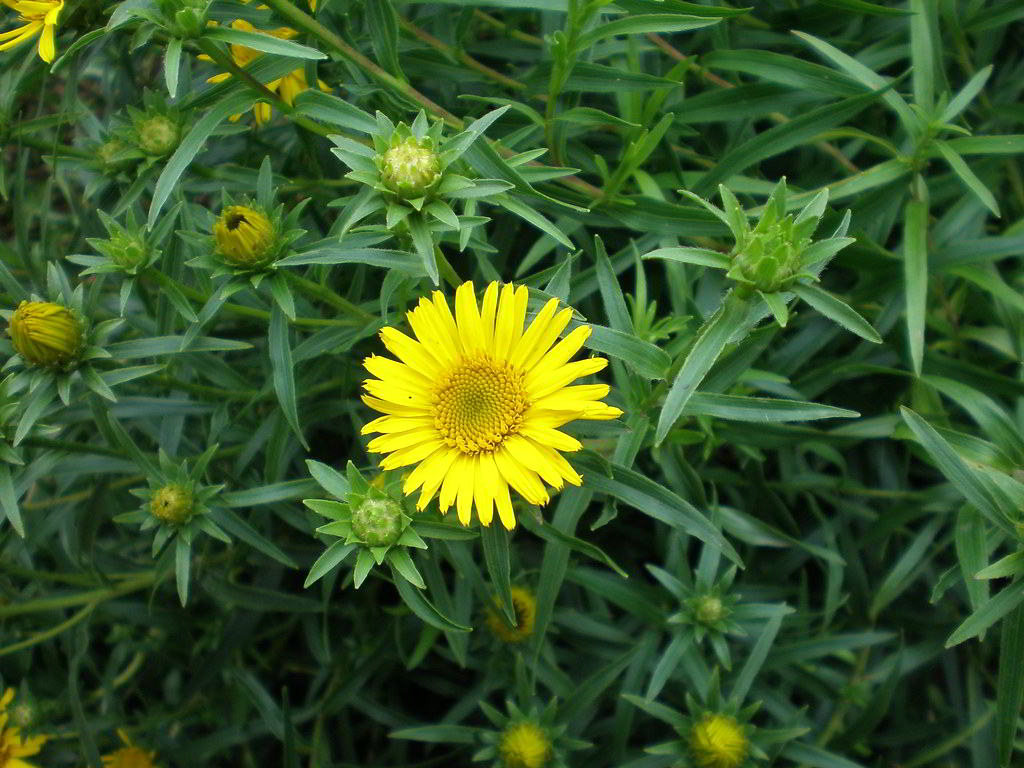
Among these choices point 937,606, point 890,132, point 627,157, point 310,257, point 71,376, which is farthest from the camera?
point 890,132

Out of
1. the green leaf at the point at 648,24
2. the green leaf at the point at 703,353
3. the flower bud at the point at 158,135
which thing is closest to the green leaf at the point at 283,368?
the flower bud at the point at 158,135

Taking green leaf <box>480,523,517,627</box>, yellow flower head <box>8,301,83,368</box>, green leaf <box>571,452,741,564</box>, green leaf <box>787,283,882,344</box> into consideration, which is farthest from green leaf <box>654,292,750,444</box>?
yellow flower head <box>8,301,83,368</box>

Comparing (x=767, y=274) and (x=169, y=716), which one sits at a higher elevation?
(x=767, y=274)

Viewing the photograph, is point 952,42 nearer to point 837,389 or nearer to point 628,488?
point 837,389

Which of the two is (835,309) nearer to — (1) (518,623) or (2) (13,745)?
(1) (518,623)

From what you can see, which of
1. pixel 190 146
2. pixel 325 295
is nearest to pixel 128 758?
pixel 325 295

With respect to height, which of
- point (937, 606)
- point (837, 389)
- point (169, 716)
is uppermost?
point (837, 389)

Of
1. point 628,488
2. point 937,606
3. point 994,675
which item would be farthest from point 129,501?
point 994,675
